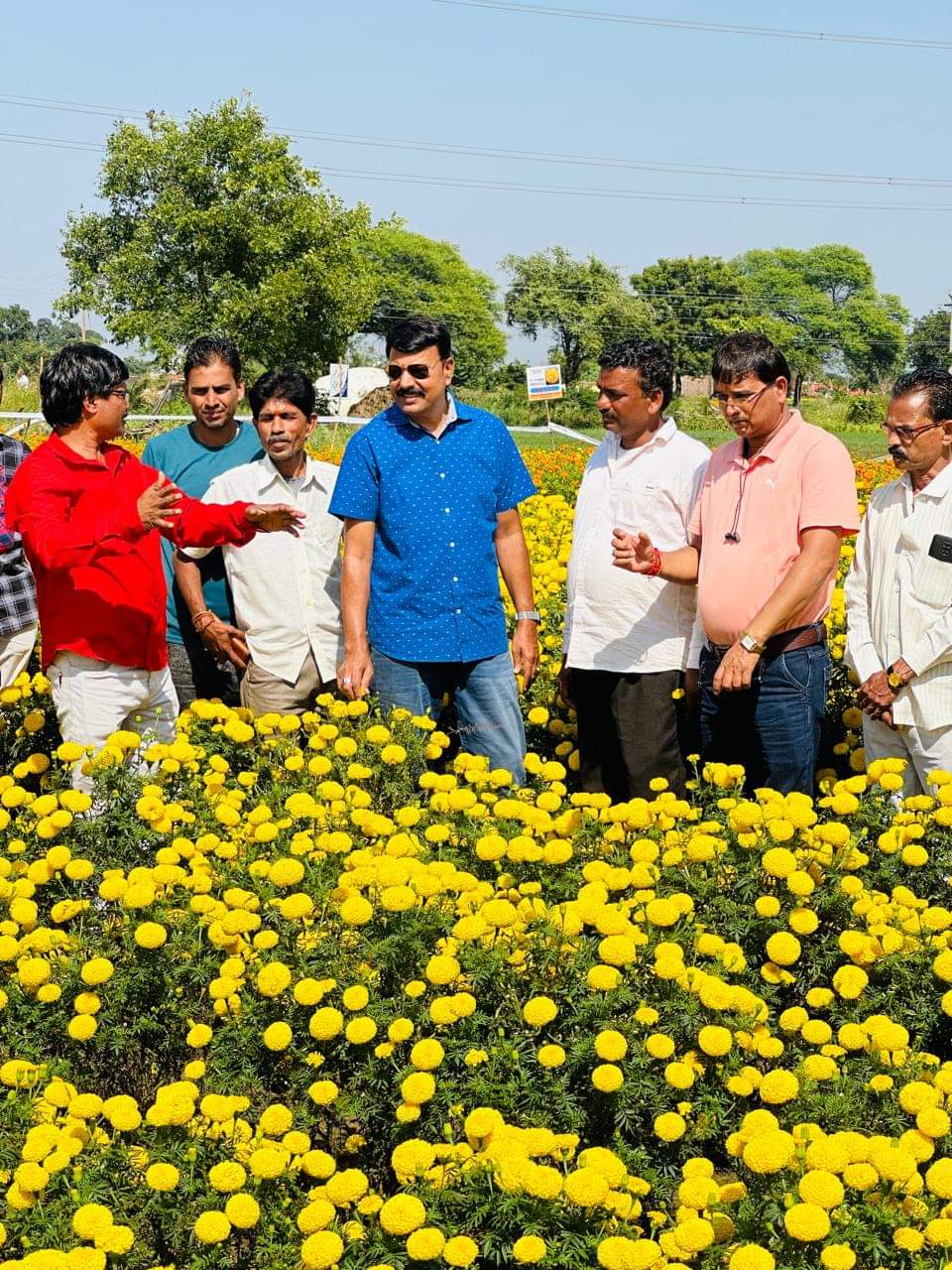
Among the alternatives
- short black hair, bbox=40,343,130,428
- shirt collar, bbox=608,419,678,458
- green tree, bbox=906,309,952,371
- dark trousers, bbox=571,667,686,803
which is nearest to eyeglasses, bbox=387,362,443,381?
shirt collar, bbox=608,419,678,458

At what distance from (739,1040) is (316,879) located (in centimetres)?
94

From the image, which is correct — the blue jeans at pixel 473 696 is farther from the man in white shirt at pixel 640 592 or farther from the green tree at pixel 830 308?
the green tree at pixel 830 308

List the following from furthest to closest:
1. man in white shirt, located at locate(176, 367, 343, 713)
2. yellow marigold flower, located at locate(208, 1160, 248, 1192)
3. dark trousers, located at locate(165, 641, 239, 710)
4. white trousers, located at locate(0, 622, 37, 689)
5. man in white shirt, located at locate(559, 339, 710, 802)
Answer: dark trousers, located at locate(165, 641, 239, 710) → white trousers, located at locate(0, 622, 37, 689) → man in white shirt, located at locate(176, 367, 343, 713) → man in white shirt, located at locate(559, 339, 710, 802) → yellow marigold flower, located at locate(208, 1160, 248, 1192)

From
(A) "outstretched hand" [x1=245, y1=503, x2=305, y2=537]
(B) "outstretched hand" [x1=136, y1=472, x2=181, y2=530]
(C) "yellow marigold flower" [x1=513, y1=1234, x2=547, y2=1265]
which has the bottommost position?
(C) "yellow marigold flower" [x1=513, y1=1234, x2=547, y2=1265]

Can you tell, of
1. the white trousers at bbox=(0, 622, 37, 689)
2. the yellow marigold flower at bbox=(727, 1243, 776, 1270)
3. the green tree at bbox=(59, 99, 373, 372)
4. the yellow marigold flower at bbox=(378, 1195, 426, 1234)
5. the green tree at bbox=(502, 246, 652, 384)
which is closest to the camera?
the yellow marigold flower at bbox=(727, 1243, 776, 1270)

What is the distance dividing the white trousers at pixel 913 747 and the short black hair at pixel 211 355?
245 centimetres

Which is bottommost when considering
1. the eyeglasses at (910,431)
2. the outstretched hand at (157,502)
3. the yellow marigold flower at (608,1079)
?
the yellow marigold flower at (608,1079)

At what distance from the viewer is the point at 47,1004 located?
2.46 metres

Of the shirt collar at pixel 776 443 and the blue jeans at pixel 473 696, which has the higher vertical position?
the shirt collar at pixel 776 443

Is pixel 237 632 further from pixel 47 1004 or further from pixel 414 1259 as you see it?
pixel 414 1259

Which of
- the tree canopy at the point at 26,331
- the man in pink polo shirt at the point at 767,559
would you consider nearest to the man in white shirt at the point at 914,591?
the man in pink polo shirt at the point at 767,559

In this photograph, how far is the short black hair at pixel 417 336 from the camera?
366 centimetres

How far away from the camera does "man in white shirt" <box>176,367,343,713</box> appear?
4.06 metres

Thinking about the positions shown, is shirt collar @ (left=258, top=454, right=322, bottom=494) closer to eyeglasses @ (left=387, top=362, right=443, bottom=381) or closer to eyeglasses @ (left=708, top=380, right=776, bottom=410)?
eyeglasses @ (left=387, top=362, right=443, bottom=381)
